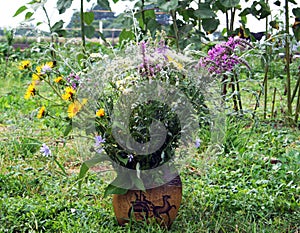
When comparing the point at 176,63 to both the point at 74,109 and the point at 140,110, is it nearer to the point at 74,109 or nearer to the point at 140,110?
the point at 140,110

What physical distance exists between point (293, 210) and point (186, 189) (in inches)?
19.0

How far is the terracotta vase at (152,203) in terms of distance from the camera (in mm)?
1925

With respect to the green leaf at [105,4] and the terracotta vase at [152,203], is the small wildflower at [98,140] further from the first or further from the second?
the green leaf at [105,4]

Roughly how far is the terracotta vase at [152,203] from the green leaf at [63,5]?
1.37 meters

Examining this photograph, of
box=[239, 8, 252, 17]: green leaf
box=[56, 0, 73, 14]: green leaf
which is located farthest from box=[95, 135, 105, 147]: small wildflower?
box=[239, 8, 252, 17]: green leaf

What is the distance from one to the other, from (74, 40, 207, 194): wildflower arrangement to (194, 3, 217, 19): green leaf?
1.15m

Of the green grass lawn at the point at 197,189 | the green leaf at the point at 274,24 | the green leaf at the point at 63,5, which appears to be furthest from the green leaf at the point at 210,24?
the green leaf at the point at 63,5

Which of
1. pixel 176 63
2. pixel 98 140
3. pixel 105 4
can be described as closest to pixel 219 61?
pixel 176 63

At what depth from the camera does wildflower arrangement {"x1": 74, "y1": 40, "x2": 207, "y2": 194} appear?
5.96 feet

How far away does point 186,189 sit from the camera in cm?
234

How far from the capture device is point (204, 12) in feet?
9.89

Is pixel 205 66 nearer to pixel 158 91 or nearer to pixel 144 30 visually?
pixel 158 91

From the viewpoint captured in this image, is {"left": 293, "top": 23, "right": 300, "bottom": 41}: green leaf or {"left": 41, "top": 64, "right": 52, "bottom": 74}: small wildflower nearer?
{"left": 41, "top": 64, "right": 52, "bottom": 74}: small wildflower

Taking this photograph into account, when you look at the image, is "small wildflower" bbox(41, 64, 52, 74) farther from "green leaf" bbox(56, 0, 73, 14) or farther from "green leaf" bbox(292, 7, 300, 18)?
"green leaf" bbox(292, 7, 300, 18)
